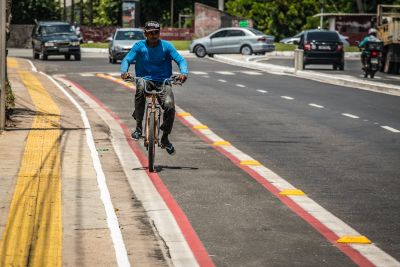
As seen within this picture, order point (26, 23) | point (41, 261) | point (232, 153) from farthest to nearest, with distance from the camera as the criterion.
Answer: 1. point (26, 23)
2. point (232, 153)
3. point (41, 261)

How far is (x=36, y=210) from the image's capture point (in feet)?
33.3

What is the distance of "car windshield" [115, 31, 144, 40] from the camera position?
1948 inches

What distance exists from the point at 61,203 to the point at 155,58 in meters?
3.43

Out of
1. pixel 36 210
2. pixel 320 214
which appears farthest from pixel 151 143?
pixel 320 214

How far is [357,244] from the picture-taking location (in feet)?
29.4

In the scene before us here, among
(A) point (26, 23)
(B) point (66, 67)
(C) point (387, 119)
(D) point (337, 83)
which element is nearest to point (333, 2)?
(A) point (26, 23)

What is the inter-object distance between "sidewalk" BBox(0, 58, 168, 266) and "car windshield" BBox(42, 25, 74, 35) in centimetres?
3555

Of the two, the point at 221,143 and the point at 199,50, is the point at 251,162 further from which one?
Answer: the point at 199,50

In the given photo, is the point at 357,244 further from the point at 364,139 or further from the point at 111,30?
the point at 111,30

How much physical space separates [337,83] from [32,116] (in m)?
17.5

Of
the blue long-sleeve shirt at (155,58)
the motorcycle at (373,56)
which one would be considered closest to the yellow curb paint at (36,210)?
the blue long-sleeve shirt at (155,58)

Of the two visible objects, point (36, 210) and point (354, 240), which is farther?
point (36, 210)

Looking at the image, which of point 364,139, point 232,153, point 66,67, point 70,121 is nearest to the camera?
point 232,153

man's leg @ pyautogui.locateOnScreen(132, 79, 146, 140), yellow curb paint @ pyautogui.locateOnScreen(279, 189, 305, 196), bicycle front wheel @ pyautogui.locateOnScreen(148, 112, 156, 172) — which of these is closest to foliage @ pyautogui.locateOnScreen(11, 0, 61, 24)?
man's leg @ pyautogui.locateOnScreen(132, 79, 146, 140)
